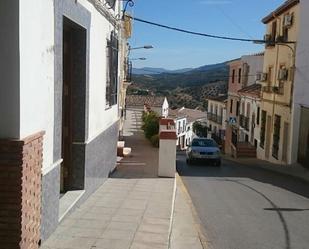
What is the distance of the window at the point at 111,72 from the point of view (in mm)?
11711

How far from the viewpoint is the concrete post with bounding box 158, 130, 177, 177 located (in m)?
13.2

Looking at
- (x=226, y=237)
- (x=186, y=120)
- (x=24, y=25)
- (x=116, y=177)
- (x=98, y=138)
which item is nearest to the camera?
(x=24, y=25)

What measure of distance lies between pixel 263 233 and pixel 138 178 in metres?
4.67

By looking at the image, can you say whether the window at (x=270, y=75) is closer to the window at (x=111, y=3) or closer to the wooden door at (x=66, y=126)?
the window at (x=111, y=3)

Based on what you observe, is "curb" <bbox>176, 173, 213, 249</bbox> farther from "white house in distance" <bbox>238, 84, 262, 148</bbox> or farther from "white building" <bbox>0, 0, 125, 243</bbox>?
"white house in distance" <bbox>238, 84, 262, 148</bbox>

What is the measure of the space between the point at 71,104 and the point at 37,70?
3201 mm

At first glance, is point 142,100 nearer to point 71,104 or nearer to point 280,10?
point 280,10

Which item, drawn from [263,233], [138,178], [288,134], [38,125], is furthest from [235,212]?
[288,134]

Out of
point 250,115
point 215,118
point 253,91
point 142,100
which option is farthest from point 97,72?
point 142,100

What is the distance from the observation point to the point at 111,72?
1234cm

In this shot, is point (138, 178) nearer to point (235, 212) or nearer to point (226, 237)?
point (235, 212)

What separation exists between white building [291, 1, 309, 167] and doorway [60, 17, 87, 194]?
17.0m

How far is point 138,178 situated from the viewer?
1261 centimetres

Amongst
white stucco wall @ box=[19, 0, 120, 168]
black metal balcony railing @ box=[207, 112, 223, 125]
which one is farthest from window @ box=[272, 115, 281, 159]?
black metal balcony railing @ box=[207, 112, 223, 125]
